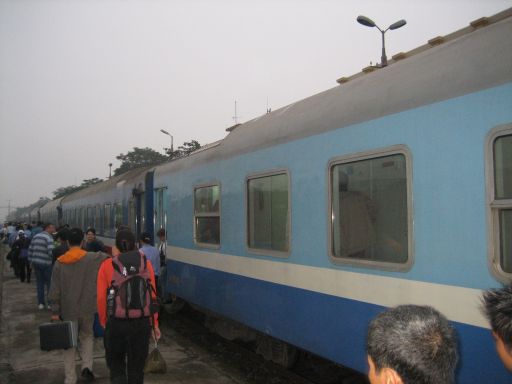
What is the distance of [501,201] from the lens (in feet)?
9.23

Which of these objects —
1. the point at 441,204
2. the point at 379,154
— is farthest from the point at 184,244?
the point at 441,204

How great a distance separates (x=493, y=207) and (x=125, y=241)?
9.53 feet

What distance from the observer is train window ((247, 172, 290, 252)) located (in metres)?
4.98

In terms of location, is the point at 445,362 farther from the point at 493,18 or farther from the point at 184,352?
the point at 184,352

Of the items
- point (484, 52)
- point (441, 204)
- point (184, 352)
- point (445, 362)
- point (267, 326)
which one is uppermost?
point (484, 52)

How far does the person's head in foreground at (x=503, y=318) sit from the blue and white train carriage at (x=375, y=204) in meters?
1.14

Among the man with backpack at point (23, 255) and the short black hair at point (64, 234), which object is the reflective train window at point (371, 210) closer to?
the short black hair at point (64, 234)

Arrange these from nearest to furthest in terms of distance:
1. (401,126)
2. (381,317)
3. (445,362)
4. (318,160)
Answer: (445,362) < (381,317) < (401,126) < (318,160)

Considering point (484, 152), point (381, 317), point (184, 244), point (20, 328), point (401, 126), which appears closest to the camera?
point (381, 317)

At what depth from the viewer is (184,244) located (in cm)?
778

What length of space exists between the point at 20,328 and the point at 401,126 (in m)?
7.67

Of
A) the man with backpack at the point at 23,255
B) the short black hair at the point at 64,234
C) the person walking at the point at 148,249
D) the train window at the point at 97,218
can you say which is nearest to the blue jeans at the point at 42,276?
the person walking at the point at 148,249

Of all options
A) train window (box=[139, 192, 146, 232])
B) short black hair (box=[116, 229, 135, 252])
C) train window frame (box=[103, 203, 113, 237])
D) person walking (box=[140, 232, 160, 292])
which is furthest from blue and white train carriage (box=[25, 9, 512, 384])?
train window frame (box=[103, 203, 113, 237])

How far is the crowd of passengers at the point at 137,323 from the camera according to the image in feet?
5.03
